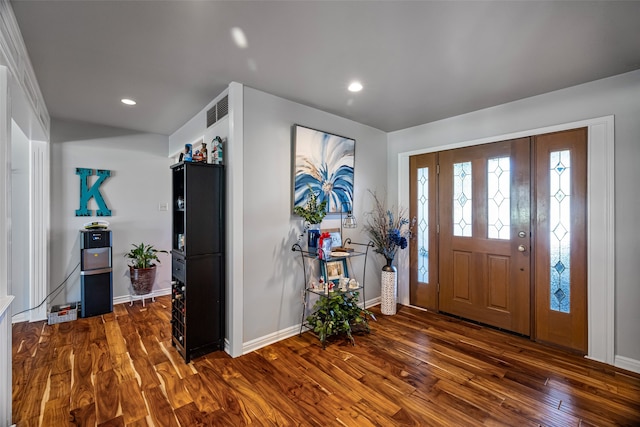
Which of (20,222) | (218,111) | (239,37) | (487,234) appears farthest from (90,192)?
(487,234)

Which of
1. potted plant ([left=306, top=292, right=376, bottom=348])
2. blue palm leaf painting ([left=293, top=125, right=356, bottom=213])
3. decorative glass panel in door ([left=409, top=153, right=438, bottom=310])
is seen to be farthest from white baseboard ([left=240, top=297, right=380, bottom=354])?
decorative glass panel in door ([left=409, top=153, right=438, bottom=310])

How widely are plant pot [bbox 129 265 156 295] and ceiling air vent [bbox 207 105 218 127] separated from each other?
7.31 feet

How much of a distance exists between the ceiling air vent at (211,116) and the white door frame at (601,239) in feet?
11.5

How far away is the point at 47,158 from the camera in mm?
3510

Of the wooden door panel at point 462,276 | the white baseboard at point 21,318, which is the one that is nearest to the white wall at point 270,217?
the wooden door panel at point 462,276

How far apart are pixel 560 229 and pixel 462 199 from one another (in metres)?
0.97

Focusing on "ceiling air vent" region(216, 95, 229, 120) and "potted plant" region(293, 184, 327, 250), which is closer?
"ceiling air vent" region(216, 95, 229, 120)

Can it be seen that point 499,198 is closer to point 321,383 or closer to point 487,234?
point 487,234

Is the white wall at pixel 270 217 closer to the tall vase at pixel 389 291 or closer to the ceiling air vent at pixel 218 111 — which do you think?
the ceiling air vent at pixel 218 111

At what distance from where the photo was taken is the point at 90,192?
3.85m

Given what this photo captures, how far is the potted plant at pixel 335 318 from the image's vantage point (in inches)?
112

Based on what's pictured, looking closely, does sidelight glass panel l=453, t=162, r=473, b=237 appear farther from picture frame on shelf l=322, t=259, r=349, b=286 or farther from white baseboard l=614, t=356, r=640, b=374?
white baseboard l=614, t=356, r=640, b=374

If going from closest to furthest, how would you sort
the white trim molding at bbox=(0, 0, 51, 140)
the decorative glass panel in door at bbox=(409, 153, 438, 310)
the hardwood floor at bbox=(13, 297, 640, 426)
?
the white trim molding at bbox=(0, 0, 51, 140), the hardwood floor at bbox=(13, 297, 640, 426), the decorative glass panel in door at bbox=(409, 153, 438, 310)

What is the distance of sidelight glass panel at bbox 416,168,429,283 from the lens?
3.77m
